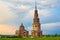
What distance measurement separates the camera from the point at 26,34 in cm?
12612

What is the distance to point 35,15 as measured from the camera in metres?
116

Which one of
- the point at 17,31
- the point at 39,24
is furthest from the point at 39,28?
the point at 17,31

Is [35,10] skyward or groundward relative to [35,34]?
skyward

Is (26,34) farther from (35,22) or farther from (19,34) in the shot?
(35,22)

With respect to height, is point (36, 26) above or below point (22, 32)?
above

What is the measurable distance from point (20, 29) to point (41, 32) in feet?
50.5

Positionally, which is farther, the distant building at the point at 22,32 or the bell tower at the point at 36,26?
the distant building at the point at 22,32

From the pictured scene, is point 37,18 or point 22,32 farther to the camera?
point 22,32

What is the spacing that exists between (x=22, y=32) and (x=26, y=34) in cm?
284

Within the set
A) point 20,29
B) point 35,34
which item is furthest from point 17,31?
point 35,34

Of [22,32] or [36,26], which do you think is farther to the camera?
[22,32]

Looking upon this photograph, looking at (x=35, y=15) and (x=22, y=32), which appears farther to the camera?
(x=22, y=32)

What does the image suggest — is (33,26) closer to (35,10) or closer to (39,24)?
(39,24)

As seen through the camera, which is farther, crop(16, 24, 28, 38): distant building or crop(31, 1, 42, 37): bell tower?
crop(16, 24, 28, 38): distant building
